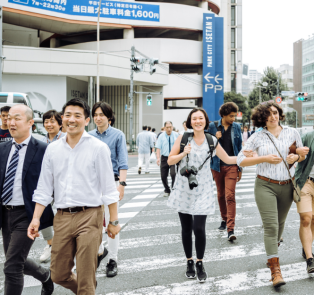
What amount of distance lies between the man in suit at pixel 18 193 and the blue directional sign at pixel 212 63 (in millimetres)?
36554

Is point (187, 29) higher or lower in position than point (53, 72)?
higher

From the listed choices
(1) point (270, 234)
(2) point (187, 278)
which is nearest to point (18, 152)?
(2) point (187, 278)

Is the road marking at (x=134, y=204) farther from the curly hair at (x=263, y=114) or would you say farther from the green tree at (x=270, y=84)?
the green tree at (x=270, y=84)

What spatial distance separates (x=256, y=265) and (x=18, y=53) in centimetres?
2798

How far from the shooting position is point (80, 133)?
9.41 feet

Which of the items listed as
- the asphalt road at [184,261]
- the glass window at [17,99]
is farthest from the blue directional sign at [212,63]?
the asphalt road at [184,261]

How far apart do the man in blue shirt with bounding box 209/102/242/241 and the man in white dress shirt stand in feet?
9.57

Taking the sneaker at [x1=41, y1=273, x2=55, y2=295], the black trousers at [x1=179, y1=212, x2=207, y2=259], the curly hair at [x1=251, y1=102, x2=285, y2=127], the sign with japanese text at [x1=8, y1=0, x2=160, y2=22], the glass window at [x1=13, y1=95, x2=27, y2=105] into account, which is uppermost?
the sign with japanese text at [x1=8, y1=0, x2=160, y2=22]

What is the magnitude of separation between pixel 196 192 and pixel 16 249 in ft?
6.12

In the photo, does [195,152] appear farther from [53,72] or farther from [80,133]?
[53,72]

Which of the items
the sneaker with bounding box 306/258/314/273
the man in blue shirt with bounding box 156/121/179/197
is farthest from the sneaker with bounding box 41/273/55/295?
the man in blue shirt with bounding box 156/121/179/197

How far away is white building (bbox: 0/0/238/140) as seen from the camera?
28797 mm

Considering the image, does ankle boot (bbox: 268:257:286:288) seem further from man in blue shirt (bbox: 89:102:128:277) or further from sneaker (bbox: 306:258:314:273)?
man in blue shirt (bbox: 89:102:128:277)

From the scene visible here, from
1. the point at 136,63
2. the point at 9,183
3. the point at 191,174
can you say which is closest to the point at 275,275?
the point at 191,174
